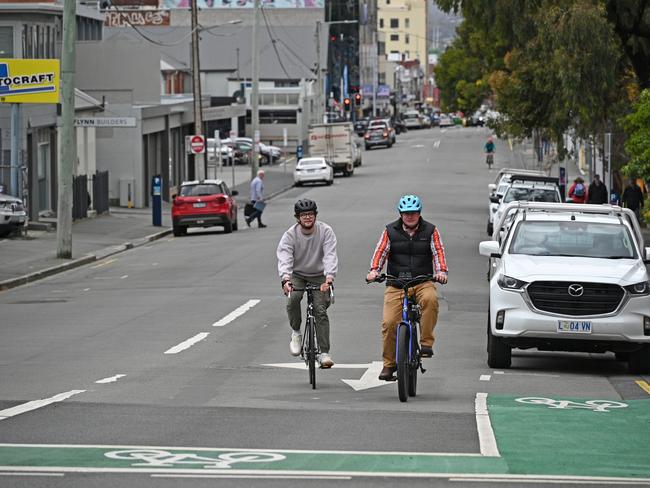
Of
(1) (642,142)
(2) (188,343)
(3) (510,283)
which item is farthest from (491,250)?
(1) (642,142)

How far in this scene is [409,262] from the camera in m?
13.4

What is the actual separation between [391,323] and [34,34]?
34472 millimetres

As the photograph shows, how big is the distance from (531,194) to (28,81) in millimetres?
14016

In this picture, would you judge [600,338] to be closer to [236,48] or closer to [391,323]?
[391,323]

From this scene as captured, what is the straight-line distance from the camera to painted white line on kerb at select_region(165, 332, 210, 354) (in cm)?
1766

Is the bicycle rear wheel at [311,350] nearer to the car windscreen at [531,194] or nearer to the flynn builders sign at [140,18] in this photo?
the car windscreen at [531,194]

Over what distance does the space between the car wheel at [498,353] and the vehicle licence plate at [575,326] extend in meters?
0.72

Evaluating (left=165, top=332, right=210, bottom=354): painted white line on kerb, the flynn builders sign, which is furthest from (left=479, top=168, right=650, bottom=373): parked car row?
the flynn builders sign

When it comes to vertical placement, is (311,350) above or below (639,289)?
below

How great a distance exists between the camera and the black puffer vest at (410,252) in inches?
529

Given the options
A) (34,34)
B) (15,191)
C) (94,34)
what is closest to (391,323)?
(15,191)

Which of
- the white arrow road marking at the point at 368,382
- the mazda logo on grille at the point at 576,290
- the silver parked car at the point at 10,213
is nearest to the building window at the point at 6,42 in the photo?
the silver parked car at the point at 10,213

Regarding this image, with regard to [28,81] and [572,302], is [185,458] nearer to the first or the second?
[572,302]

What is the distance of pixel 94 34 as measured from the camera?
70000 millimetres
